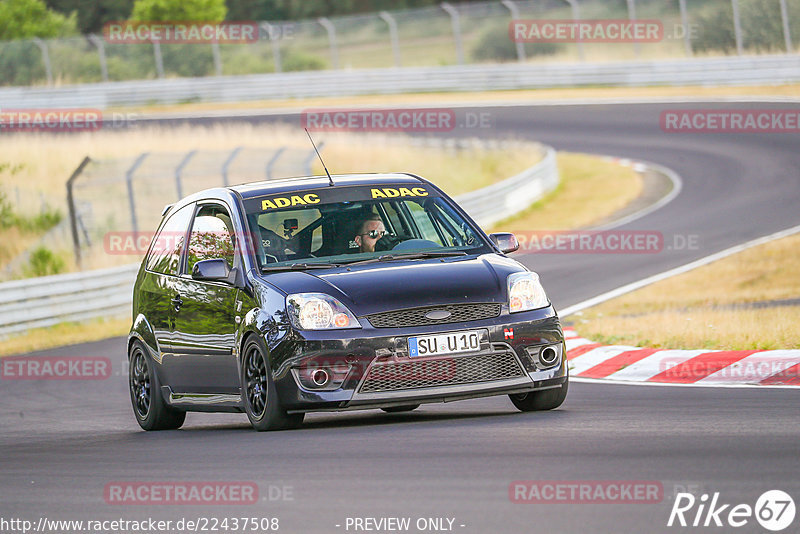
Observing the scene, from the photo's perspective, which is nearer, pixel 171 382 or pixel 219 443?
pixel 219 443

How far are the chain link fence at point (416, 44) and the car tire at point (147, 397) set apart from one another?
105ft

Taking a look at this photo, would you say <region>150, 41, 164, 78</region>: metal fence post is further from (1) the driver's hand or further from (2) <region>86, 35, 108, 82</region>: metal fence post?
(1) the driver's hand

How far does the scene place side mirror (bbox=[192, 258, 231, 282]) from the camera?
29.6 feet

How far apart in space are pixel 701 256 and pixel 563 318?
538 cm

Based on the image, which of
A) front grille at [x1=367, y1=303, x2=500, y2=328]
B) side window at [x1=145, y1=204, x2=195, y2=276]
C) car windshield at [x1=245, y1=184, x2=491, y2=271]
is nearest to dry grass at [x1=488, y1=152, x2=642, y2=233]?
side window at [x1=145, y1=204, x2=195, y2=276]

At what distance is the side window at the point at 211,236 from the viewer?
376 inches

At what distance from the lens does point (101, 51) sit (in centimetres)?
4800

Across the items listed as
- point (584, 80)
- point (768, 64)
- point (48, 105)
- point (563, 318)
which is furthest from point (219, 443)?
point (48, 105)

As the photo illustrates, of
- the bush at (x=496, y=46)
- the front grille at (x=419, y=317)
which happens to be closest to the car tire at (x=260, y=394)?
the front grille at (x=419, y=317)

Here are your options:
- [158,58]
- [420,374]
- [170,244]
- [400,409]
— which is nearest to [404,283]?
[420,374]

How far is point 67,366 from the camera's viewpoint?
1606 cm

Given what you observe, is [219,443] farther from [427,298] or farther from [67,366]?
[67,366]

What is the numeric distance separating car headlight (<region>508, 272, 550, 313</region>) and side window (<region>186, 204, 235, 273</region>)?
6.40ft

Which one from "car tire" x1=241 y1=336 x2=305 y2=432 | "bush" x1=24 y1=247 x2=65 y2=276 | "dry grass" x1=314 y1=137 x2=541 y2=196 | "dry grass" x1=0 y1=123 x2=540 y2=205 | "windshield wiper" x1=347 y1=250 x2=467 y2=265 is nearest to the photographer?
"car tire" x1=241 y1=336 x2=305 y2=432
